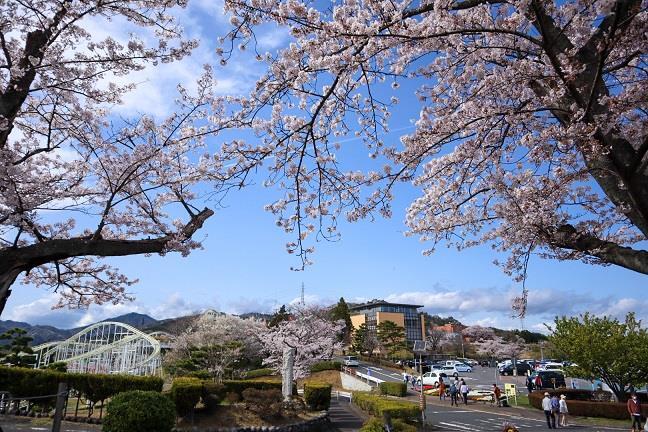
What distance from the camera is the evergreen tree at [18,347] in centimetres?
2264

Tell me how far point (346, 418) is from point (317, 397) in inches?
57.7

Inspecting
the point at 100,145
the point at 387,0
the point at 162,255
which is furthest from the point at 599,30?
the point at 100,145

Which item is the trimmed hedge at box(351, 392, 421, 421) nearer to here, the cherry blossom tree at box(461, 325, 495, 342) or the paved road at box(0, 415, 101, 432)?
the paved road at box(0, 415, 101, 432)

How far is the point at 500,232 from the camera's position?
7020 millimetres

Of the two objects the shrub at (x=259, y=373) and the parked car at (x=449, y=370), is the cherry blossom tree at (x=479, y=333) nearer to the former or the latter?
the parked car at (x=449, y=370)

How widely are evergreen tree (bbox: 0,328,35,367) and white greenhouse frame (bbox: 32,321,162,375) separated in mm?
8682

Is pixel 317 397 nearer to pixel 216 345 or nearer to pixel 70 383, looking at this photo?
pixel 70 383

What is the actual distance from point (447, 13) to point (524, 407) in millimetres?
23997

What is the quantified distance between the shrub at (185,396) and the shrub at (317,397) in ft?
17.9

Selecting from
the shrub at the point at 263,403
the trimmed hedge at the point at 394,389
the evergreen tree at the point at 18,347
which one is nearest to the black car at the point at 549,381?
the trimmed hedge at the point at 394,389

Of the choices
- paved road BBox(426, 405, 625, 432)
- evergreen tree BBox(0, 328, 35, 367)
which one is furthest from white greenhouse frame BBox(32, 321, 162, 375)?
paved road BBox(426, 405, 625, 432)

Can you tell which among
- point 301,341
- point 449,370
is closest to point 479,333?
point 449,370

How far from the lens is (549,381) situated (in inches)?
1188

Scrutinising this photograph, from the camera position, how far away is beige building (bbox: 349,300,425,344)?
77.5 m
